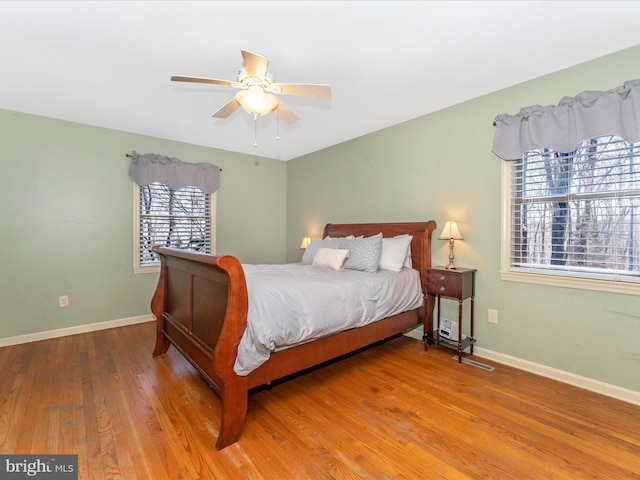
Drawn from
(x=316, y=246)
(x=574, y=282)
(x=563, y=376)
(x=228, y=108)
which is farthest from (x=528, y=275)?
(x=228, y=108)

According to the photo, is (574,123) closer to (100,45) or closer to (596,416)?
(596,416)

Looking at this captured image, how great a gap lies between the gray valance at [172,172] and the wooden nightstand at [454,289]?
3.25 metres

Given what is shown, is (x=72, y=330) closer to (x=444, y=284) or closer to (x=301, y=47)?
(x=301, y=47)

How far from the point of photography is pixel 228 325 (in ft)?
5.38

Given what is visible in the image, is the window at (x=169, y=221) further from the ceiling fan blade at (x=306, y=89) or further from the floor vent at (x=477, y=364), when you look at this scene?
the floor vent at (x=477, y=364)

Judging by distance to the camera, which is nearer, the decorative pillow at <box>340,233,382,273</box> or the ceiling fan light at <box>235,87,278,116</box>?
the ceiling fan light at <box>235,87,278,116</box>

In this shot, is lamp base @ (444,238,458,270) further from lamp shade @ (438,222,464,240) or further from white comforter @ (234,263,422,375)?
white comforter @ (234,263,422,375)

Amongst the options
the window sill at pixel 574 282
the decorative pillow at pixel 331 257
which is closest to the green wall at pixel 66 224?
the decorative pillow at pixel 331 257

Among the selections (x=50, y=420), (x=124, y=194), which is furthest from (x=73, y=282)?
(x=50, y=420)

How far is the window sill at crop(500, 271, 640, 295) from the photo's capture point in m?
2.12

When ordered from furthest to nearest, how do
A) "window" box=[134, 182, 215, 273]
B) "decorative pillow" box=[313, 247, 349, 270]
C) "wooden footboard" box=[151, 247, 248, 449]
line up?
"window" box=[134, 182, 215, 273] → "decorative pillow" box=[313, 247, 349, 270] → "wooden footboard" box=[151, 247, 248, 449]

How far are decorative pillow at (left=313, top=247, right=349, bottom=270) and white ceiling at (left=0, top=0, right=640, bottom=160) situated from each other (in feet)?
4.86

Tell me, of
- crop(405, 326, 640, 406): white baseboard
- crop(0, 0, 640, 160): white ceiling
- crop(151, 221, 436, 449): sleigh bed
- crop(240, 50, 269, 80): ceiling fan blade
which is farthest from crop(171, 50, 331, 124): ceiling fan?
crop(405, 326, 640, 406): white baseboard

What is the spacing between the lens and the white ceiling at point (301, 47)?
5.75 ft
